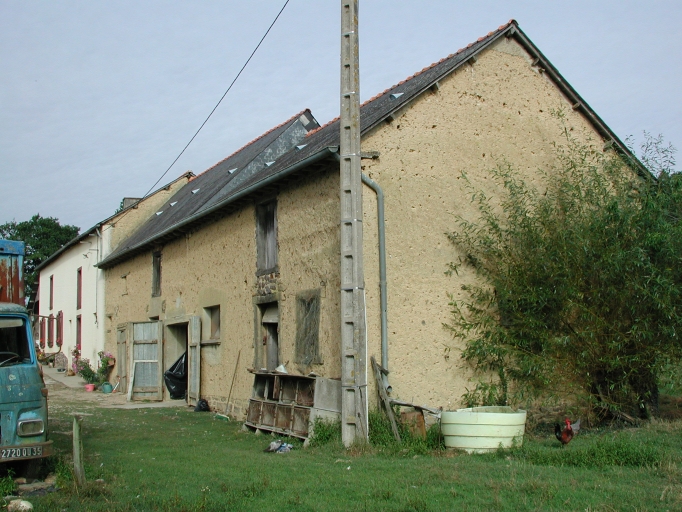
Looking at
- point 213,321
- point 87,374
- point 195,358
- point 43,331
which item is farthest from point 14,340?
point 43,331

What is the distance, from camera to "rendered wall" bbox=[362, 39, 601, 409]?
1034 centimetres

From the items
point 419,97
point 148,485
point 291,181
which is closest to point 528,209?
point 419,97

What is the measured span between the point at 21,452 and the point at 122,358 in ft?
44.0

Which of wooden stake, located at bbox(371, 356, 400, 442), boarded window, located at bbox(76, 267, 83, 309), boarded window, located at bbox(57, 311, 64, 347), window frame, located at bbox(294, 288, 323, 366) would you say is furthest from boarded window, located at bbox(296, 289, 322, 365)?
boarded window, located at bbox(57, 311, 64, 347)

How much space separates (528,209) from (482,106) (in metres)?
1.96

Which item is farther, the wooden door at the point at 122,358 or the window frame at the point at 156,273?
the wooden door at the point at 122,358

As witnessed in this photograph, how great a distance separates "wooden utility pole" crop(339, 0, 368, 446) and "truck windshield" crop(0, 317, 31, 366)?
3.99 metres

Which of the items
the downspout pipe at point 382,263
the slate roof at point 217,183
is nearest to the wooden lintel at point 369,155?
the downspout pipe at point 382,263

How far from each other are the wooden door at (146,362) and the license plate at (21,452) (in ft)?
33.9

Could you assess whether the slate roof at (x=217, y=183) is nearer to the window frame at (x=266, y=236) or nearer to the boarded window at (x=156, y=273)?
the boarded window at (x=156, y=273)

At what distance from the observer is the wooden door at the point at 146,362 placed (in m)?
17.3

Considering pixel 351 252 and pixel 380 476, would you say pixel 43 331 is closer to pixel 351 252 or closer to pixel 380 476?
pixel 351 252

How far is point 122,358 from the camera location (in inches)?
789

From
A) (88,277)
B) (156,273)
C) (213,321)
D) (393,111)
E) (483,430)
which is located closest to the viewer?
(483,430)
